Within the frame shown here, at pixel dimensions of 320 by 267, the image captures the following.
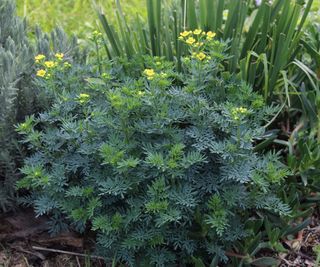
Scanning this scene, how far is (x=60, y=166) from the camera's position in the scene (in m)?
2.19

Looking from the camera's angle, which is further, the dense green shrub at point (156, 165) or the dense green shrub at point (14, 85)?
the dense green shrub at point (14, 85)

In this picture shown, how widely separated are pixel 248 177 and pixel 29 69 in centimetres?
108

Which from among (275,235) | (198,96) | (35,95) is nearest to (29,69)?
(35,95)

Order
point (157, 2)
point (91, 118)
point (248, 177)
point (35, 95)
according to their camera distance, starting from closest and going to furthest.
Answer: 1. point (248, 177)
2. point (91, 118)
3. point (35, 95)
4. point (157, 2)

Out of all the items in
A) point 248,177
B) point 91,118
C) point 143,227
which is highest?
point 91,118

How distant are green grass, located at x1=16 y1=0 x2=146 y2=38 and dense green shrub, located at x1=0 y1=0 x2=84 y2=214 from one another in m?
1.23

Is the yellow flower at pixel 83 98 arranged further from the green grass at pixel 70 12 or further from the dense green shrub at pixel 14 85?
the green grass at pixel 70 12

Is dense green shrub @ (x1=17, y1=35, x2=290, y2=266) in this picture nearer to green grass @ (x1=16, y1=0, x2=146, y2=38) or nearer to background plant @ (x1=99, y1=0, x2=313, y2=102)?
background plant @ (x1=99, y1=0, x2=313, y2=102)

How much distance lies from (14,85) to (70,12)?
6.53 ft

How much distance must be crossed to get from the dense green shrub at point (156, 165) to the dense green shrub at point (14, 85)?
5.5 inches

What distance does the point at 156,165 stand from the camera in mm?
2002

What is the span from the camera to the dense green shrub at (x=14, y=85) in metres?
2.30

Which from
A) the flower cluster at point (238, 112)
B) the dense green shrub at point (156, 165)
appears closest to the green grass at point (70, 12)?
the dense green shrub at point (156, 165)

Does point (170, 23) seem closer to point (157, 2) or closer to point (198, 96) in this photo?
point (157, 2)
